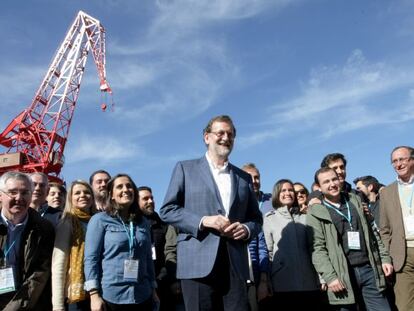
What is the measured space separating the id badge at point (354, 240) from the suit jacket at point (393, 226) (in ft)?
1.62

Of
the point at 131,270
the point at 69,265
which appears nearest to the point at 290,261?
the point at 131,270

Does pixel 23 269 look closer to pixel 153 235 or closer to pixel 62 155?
pixel 153 235

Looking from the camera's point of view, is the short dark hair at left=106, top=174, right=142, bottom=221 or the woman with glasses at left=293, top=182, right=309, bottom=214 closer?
the short dark hair at left=106, top=174, right=142, bottom=221

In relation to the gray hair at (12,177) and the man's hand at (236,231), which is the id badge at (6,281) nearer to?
the gray hair at (12,177)

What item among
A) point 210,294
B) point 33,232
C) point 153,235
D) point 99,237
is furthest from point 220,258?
point 153,235

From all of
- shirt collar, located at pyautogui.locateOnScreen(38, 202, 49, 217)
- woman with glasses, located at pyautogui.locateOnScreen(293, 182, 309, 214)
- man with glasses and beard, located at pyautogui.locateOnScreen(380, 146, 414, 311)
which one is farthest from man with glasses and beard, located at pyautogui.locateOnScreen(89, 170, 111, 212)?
man with glasses and beard, located at pyautogui.locateOnScreen(380, 146, 414, 311)

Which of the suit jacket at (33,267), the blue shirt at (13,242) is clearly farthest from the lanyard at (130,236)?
the blue shirt at (13,242)

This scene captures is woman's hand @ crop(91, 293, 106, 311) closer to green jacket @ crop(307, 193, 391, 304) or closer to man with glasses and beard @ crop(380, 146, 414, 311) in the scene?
green jacket @ crop(307, 193, 391, 304)

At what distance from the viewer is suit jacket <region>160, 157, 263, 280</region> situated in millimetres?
2402

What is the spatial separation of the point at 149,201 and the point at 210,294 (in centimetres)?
250

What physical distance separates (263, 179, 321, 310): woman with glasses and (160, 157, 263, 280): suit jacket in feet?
3.81

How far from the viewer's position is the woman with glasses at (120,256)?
2.82 m

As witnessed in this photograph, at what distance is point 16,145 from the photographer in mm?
25391

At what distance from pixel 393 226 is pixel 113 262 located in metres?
2.62
